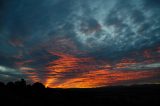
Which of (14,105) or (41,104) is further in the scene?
(41,104)

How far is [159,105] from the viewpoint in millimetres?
45906

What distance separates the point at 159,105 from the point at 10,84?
1863 inches

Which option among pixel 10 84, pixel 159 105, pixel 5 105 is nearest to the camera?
pixel 5 105

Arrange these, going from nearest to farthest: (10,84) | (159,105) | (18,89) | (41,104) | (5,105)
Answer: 1. (5,105)
2. (41,104)
3. (159,105)
4. (18,89)
5. (10,84)

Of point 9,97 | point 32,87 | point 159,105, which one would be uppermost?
point 32,87

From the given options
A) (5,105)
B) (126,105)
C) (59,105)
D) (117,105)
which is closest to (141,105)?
(126,105)

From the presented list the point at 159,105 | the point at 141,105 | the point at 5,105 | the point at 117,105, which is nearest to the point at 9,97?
the point at 5,105

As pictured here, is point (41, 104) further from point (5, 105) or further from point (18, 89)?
point (18, 89)

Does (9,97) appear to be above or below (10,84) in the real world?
below

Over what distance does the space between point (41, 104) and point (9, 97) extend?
8366 millimetres

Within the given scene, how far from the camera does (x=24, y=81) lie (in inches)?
2598

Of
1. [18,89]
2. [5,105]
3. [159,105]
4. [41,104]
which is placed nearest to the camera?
[5,105]

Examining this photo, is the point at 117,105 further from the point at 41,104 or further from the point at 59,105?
the point at 41,104

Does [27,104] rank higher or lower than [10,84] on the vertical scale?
lower
